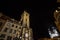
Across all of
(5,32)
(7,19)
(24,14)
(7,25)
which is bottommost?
(5,32)

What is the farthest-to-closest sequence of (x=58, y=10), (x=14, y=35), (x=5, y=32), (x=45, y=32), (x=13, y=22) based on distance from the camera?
(x=45, y=32), (x=13, y=22), (x=14, y=35), (x=5, y=32), (x=58, y=10)

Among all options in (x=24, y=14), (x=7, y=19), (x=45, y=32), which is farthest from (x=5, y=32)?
(x=45, y=32)

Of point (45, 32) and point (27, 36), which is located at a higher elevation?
point (45, 32)

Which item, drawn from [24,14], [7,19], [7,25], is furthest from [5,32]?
[24,14]

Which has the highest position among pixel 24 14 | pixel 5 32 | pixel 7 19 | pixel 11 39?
pixel 24 14

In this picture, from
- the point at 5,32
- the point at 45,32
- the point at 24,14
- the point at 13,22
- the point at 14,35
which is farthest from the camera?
the point at 45,32

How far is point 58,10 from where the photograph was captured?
4.63m

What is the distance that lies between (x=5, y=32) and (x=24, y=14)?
19.7ft

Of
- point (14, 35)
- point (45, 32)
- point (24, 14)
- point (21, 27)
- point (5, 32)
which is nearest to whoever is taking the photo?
point (5, 32)

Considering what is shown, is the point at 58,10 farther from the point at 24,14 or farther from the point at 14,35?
the point at 24,14

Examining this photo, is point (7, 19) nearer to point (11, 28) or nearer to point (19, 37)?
point (11, 28)

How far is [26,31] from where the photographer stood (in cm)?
1145

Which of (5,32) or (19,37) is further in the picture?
(19,37)

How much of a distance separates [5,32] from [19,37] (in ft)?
5.90
